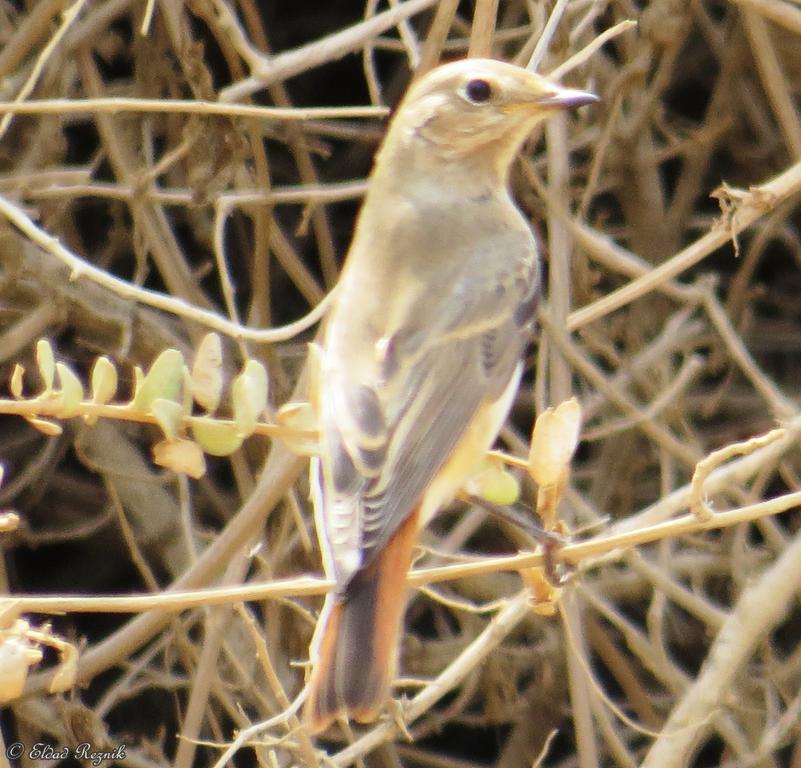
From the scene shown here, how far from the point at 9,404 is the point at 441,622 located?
2.63m

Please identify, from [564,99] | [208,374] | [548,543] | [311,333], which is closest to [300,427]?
[208,374]

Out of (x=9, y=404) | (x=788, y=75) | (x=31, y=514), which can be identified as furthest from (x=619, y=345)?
(x=9, y=404)

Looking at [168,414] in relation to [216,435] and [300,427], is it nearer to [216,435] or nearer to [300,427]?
[216,435]

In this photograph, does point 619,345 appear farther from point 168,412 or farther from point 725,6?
point 168,412

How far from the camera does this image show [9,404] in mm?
1839

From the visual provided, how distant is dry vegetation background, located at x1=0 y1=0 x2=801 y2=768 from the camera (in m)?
3.46

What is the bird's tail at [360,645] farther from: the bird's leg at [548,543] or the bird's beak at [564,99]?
the bird's beak at [564,99]

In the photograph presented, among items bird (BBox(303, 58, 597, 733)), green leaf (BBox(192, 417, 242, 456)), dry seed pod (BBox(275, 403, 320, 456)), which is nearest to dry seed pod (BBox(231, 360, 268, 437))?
green leaf (BBox(192, 417, 242, 456))

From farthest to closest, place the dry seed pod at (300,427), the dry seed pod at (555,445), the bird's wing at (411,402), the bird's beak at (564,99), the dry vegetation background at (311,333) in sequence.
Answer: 1. the dry vegetation background at (311,333)
2. the bird's beak at (564,99)
3. the bird's wing at (411,402)
4. the dry seed pod at (300,427)
5. the dry seed pod at (555,445)

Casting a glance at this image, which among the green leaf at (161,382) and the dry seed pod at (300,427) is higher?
the green leaf at (161,382)

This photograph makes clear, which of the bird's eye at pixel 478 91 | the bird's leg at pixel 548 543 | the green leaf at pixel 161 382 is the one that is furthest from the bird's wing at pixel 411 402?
the green leaf at pixel 161 382

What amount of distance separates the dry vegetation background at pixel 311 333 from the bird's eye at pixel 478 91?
2.5 inches

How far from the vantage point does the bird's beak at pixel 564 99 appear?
270cm

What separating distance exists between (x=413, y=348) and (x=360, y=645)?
2.14 feet
